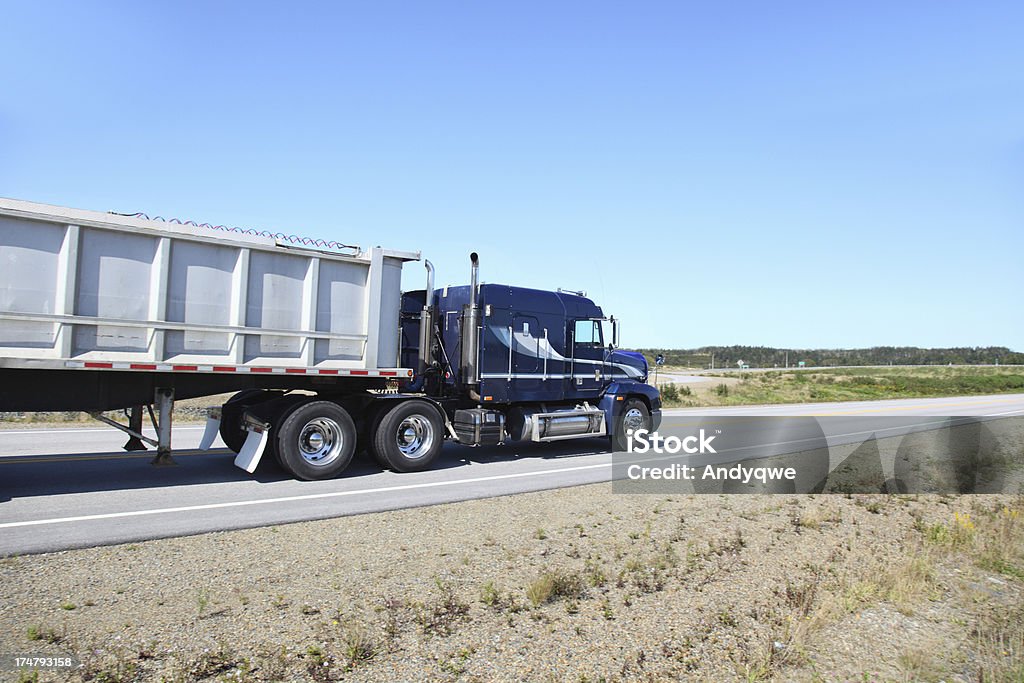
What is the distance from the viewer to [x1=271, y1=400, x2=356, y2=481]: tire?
9438mm

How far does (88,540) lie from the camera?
255 inches

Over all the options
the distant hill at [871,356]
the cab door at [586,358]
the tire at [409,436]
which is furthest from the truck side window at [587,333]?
the distant hill at [871,356]

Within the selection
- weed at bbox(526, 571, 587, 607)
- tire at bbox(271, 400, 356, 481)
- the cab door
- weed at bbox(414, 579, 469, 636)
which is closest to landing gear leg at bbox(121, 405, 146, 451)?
tire at bbox(271, 400, 356, 481)

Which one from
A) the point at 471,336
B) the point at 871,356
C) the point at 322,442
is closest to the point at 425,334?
the point at 471,336

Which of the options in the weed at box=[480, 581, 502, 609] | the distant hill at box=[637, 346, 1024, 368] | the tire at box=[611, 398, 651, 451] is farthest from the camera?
the distant hill at box=[637, 346, 1024, 368]

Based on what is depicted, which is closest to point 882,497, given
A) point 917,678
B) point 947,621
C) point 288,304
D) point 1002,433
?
point 947,621

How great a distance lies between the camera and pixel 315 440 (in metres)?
9.86

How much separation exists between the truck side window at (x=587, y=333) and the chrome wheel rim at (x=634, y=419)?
1.60m

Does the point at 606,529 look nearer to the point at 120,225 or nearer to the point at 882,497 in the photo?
the point at 882,497

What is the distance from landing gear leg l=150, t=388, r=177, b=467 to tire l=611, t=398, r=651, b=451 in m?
8.16

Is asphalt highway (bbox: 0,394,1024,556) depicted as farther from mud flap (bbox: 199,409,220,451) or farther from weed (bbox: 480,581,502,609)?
weed (bbox: 480,581,502,609)

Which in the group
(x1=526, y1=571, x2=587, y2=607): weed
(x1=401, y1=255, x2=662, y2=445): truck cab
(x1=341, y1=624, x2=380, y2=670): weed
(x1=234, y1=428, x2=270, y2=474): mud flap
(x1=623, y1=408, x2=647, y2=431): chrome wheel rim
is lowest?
(x1=341, y1=624, x2=380, y2=670): weed

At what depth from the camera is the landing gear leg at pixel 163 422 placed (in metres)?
9.02

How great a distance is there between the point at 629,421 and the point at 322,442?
6.60 m
